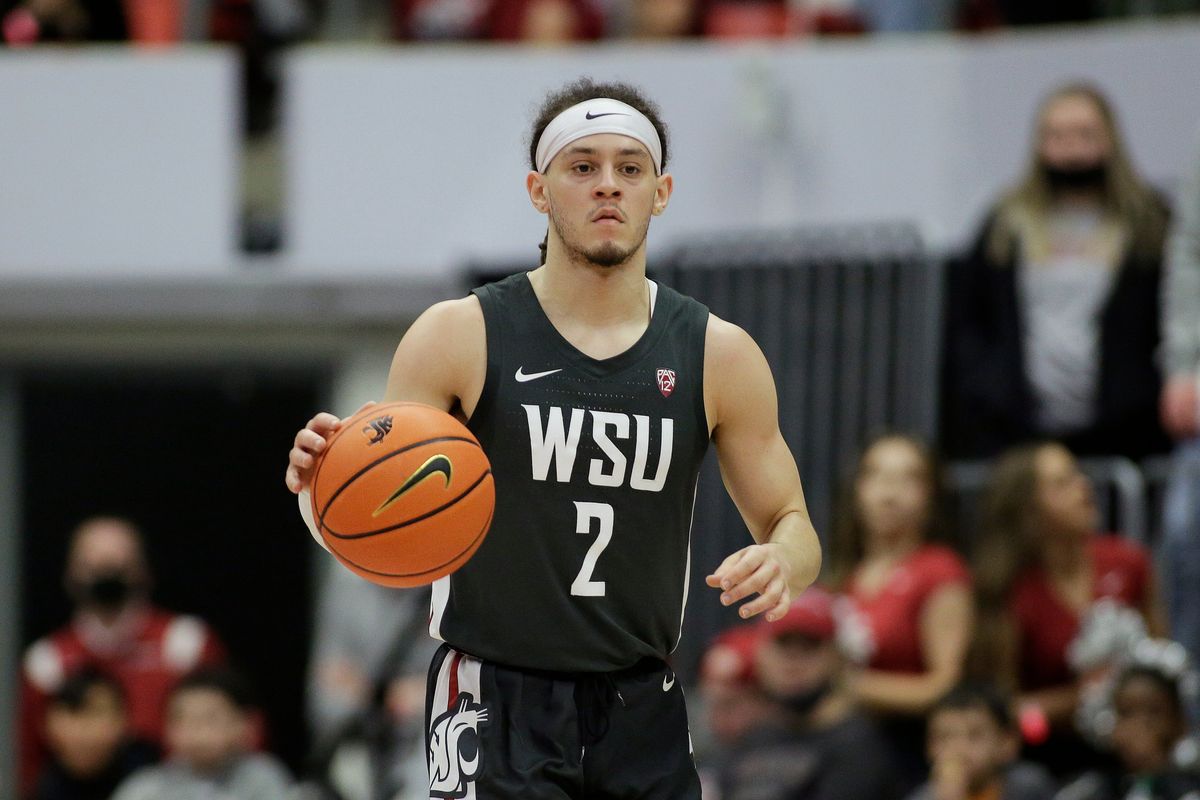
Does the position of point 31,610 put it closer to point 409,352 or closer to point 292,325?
point 292,325

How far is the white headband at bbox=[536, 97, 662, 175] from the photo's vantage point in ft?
17.2

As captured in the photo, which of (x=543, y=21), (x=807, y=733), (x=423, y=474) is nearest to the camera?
(x=423, y=474)

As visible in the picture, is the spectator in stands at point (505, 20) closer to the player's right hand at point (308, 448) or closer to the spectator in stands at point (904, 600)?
the spectator in stands at point (904, 600)

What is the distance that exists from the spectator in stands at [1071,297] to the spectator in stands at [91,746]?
14.4ft

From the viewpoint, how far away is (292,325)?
44.1 feet

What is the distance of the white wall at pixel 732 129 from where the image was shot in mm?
11641

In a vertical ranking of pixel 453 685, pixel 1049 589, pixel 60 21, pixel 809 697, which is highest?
pixel 60 21

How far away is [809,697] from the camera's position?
872cm

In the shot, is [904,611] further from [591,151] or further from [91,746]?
[91,746]

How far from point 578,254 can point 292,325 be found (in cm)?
846

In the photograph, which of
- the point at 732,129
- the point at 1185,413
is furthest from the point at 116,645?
the point at 1185,413

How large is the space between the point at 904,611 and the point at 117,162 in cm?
642

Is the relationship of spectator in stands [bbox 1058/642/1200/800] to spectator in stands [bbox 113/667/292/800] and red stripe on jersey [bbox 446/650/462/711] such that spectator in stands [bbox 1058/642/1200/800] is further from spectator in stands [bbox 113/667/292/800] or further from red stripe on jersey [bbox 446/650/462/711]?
spectator in stands [bbox 113/667/292/800]

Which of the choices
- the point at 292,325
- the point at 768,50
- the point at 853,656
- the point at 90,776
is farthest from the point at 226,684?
the point at 768,50
